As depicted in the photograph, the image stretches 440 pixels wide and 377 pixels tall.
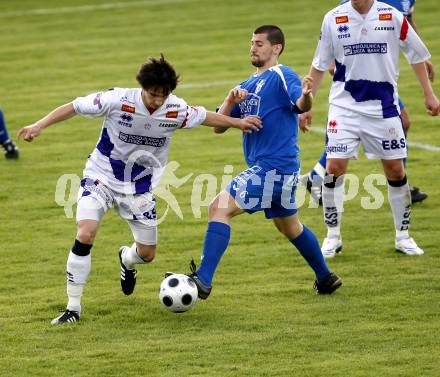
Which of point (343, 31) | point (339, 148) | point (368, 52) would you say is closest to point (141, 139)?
point (339, 148)

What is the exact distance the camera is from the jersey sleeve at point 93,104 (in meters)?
8.23

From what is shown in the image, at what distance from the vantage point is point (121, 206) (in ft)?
28.6

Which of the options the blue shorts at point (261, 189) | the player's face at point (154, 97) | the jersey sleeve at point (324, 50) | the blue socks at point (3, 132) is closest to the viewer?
the player's face at point (154, 97)

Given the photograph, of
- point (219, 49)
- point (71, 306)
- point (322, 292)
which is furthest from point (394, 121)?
point (219, 49)

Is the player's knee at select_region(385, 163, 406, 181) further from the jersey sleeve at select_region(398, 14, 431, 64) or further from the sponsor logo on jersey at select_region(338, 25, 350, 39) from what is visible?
the sponsor logo on jersey at select_region(338, 25, 350, 39)

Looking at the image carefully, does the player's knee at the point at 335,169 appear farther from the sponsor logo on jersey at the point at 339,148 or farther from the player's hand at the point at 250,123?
the player's hand at the point at 250,123

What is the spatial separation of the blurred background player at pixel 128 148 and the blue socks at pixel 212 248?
0.59 m

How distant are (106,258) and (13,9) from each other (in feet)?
55.2

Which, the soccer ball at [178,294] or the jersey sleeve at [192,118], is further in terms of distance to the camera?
the jersey sleeve at [192,118]

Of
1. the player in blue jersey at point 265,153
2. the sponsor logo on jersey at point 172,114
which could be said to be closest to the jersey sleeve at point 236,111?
the player in blue jersey at point 265,153

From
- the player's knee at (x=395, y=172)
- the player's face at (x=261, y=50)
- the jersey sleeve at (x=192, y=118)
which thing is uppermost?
the player's face at (x=261, y=50)

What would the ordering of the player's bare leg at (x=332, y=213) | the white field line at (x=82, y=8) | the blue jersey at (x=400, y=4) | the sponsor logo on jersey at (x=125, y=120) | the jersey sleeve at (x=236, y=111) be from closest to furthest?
the sponsor logo on jersey at (x=125, y=120) → the jersey sleeve at (x=236, y=111) → the player's bare leg at (x=332, y=213) → the blue jersey at (x=400, y=4) → the white field line at (x=82, y=8)

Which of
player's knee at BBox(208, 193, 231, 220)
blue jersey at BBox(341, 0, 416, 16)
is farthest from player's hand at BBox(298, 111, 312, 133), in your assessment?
blue jersey at BBox(341, 0, 416, 16)

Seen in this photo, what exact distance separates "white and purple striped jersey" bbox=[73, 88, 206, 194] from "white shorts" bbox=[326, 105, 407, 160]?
1734mm
